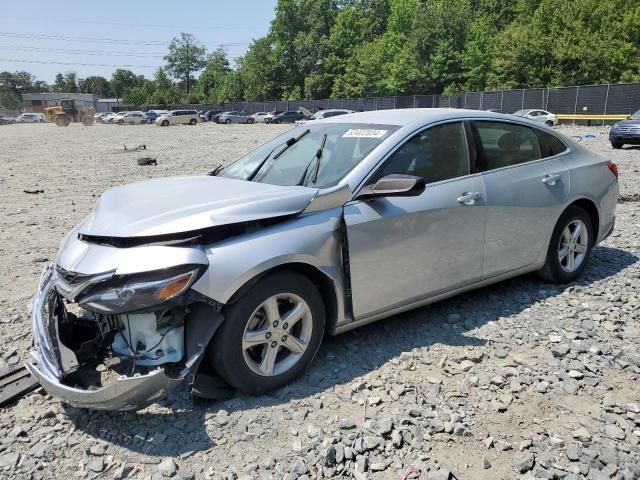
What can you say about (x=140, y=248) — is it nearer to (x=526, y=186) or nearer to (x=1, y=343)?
(x=1, y=343)

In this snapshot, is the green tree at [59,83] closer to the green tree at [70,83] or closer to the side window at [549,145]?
the green tree at [70,83]

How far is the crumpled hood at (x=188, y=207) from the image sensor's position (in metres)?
2.90

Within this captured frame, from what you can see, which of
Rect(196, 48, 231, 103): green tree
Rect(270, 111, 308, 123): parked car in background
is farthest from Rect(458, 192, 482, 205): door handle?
Rect(196, 48, 231, 103): green tree

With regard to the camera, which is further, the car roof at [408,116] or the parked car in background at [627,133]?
the parked car in background at [627,133]

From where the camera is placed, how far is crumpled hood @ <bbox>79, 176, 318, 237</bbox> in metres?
2.90

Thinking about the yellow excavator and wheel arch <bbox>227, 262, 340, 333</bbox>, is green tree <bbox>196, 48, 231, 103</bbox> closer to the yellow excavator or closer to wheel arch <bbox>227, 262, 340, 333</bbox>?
the yellow excavator

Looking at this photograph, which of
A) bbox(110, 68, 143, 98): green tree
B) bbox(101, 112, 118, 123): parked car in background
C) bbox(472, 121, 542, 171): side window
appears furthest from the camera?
bbox(110, 68, 143, 98): green tree

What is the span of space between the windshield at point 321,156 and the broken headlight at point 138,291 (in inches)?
47.6

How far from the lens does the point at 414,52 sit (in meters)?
57.9

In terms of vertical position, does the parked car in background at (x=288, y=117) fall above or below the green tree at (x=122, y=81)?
below

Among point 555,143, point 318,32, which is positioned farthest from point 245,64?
point 555,143

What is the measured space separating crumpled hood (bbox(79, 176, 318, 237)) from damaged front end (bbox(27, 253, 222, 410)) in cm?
29

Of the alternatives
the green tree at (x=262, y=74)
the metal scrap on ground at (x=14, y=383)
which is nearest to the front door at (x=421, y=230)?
the metal scrap on ground at (x=14, y=383)

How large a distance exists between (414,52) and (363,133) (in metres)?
58.5
